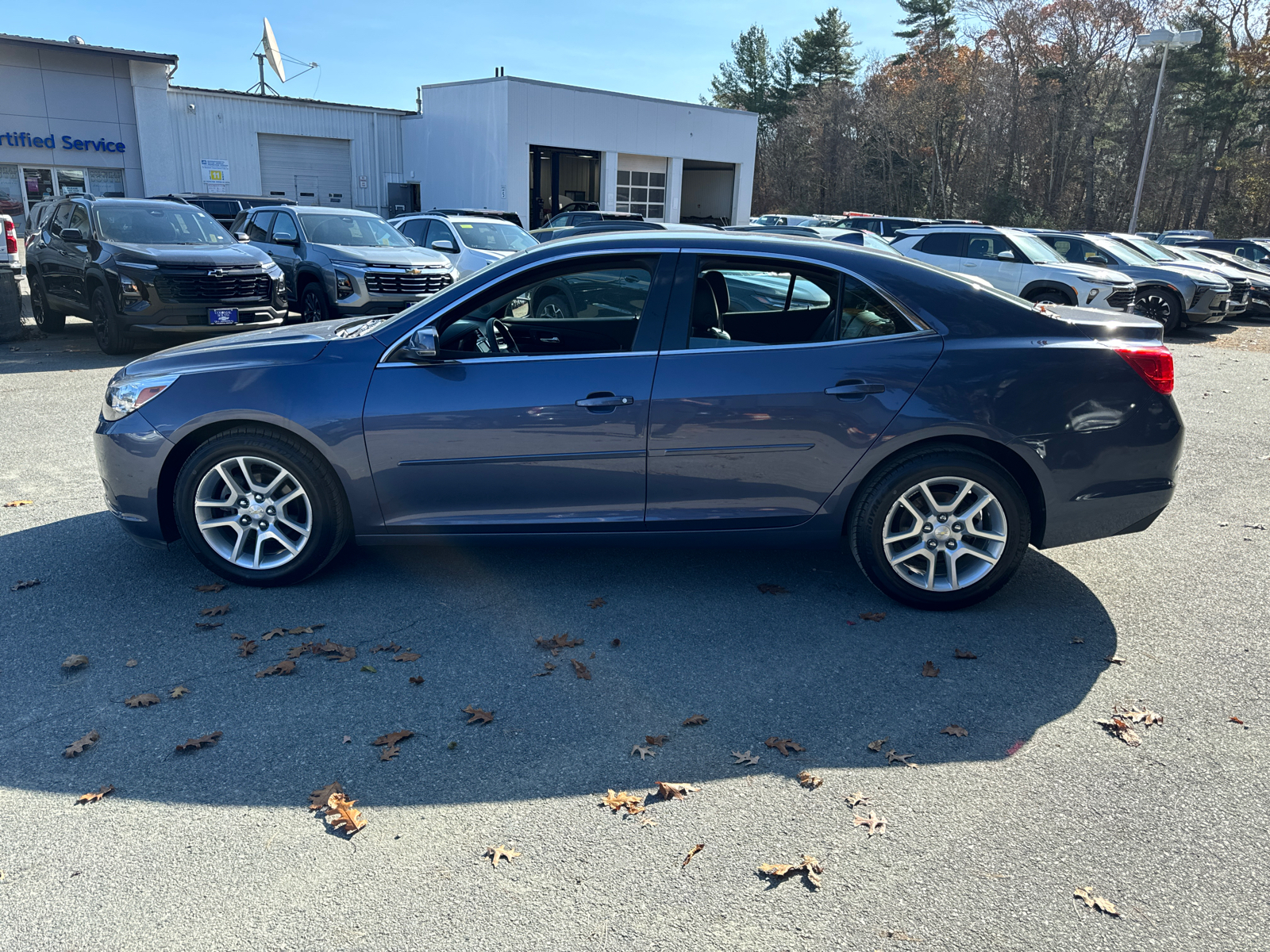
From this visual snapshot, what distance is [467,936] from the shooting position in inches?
96.4

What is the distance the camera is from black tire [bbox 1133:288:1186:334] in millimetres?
16141

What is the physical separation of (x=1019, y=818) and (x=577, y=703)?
1.61 meters

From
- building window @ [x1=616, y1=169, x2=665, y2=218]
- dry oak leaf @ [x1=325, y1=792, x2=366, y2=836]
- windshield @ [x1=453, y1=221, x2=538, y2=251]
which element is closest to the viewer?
dry oak leaf @ [x1=325, y1=792, x2=366, y2=836]

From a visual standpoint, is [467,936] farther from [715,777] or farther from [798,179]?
[798,179]

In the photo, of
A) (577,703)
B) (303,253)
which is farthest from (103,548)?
(303,253)

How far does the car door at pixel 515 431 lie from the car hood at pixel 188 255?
8369mm

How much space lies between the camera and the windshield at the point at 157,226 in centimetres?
1195

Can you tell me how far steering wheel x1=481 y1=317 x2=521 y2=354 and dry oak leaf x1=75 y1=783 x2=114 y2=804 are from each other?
2468mm

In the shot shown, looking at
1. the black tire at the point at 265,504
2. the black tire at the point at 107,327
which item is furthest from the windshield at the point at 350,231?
the black tire at the point at 265,504

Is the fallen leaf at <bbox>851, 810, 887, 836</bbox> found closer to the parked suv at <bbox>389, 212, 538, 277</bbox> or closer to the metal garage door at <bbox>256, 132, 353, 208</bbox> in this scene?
the parked suv at <bbox>389, 212, 538, 277</bbox>

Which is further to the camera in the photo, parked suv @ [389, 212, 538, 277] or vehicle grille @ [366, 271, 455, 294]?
parked suv @ [389, 212, 538, 277]

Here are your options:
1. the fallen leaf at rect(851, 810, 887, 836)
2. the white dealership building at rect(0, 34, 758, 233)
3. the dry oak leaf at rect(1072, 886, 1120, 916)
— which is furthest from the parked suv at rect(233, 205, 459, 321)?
the white dealership building at rect(0, 34, 758, 233)

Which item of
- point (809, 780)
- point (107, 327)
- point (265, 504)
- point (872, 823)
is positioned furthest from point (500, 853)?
point (107, 327)

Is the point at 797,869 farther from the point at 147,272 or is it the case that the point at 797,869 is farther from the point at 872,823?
the point at 147,272
